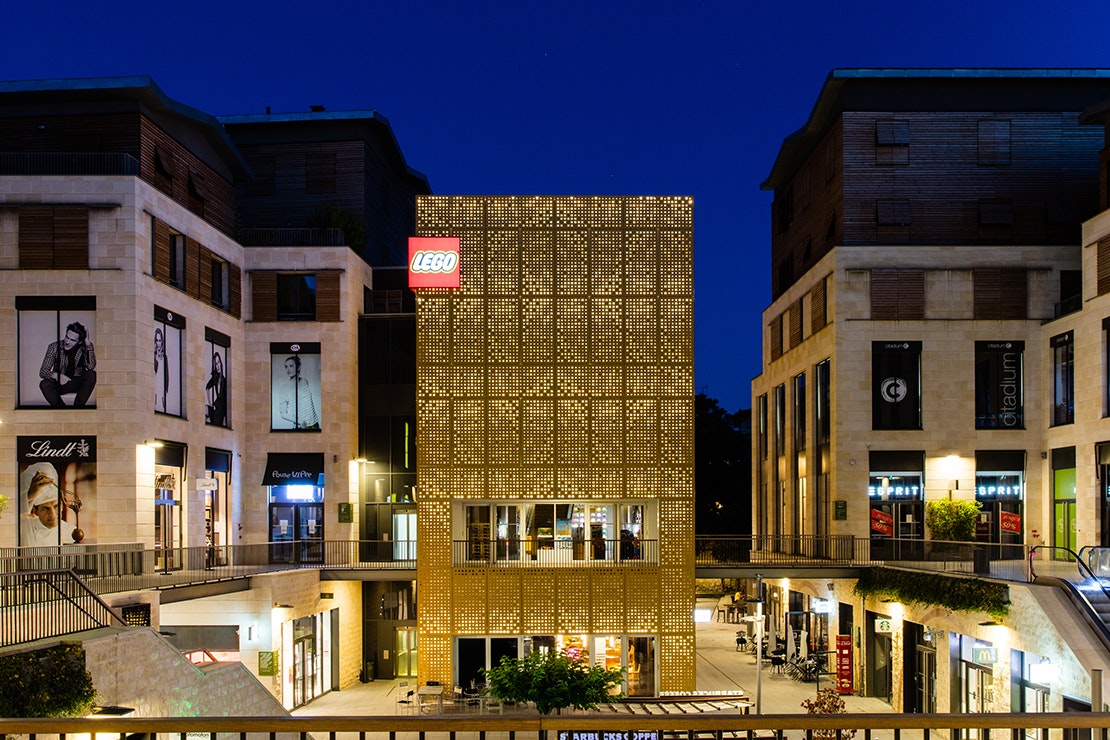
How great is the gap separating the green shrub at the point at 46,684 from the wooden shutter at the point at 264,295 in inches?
1026

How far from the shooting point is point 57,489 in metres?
33.1

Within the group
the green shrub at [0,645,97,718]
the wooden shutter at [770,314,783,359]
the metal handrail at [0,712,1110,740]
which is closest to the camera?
the metal handrail at [0,712,1110,740]

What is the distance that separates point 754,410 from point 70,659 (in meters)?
44.9

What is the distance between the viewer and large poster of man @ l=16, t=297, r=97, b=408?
3316cm

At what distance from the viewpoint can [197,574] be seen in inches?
1231

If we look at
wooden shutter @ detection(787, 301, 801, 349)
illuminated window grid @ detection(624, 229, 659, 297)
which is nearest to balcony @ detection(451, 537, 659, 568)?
illuminated window grid @ detection(624, 229, 659, 297)

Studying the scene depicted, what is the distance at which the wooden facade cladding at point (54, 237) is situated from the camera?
3322cm

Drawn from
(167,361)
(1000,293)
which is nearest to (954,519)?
(1000,293)

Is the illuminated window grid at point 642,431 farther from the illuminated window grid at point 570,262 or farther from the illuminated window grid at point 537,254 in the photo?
the illuminated window grid at point 537,254

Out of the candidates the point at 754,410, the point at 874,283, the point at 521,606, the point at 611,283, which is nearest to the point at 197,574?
the point at 521,606

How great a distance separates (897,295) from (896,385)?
3050 mm

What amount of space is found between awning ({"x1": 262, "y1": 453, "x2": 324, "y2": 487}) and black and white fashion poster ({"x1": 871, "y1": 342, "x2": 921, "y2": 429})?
19012 mm

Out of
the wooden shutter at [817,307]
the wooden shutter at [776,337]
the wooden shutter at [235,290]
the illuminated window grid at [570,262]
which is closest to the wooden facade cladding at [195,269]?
the wooden shutter at [235,290]

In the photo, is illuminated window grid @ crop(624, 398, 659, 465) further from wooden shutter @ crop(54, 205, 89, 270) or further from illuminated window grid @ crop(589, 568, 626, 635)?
wooden shutter @ crop(54, 205, 89, 270)
